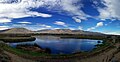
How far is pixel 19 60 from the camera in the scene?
16.2 m

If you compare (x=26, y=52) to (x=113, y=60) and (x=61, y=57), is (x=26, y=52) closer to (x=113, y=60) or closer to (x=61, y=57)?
(x=61, y=57)

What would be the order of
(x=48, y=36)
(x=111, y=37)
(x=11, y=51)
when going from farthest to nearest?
(x=48, y=36)
(x=111, y=37)
(x=11, y=51)

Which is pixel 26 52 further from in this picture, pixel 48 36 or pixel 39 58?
pixel 48 36

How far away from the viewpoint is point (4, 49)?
20.0 meters

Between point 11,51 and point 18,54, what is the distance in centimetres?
159

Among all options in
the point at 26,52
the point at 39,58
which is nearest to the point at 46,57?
the point at 39,58

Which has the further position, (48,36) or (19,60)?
(48,36)

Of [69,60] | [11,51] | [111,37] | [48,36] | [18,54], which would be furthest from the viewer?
[48,36]

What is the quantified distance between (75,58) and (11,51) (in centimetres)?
579

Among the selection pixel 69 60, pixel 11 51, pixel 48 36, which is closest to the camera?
pixel 69 60

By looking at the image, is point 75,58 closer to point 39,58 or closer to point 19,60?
point 39,58

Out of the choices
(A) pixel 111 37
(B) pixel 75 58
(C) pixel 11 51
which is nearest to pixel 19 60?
(C) pixel 11 51

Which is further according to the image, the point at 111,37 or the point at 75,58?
the point at 111,37

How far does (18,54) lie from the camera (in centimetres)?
1759
